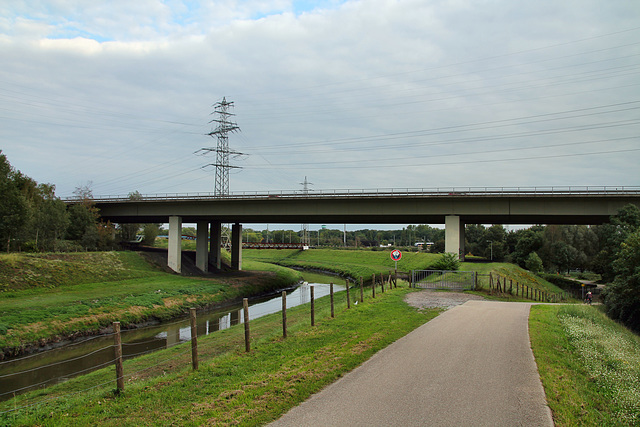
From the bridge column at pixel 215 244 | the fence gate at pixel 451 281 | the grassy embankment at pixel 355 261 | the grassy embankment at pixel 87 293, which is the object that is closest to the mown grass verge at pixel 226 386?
the grassy embankment at pixel 87 293

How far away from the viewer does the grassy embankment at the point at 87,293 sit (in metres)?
23.3

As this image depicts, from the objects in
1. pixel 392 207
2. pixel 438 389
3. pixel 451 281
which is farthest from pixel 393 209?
pixel 438 389

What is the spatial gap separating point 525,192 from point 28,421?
140 feet

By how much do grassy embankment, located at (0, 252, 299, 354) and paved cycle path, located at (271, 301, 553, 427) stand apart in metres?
19.2

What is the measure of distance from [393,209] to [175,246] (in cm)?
2659

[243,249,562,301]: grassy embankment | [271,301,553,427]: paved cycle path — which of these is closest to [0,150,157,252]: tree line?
[243,249,562,301]: grassy embankment

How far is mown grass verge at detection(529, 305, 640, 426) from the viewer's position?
7.79m

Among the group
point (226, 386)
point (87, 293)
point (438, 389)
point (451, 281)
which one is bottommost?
point (87, 293)

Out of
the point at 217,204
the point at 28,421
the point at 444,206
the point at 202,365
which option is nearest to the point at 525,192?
the point at 444,206

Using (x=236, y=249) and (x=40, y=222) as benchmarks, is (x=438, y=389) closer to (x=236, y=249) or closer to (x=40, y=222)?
(x=40, y=222)

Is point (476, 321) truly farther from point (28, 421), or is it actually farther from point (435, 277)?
point (435, 277)

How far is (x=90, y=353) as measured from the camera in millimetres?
15805

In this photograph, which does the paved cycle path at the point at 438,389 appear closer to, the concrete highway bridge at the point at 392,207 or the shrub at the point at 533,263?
the concrete highway bridge at the point at 392,207

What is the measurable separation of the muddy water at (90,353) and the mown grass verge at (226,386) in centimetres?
263
